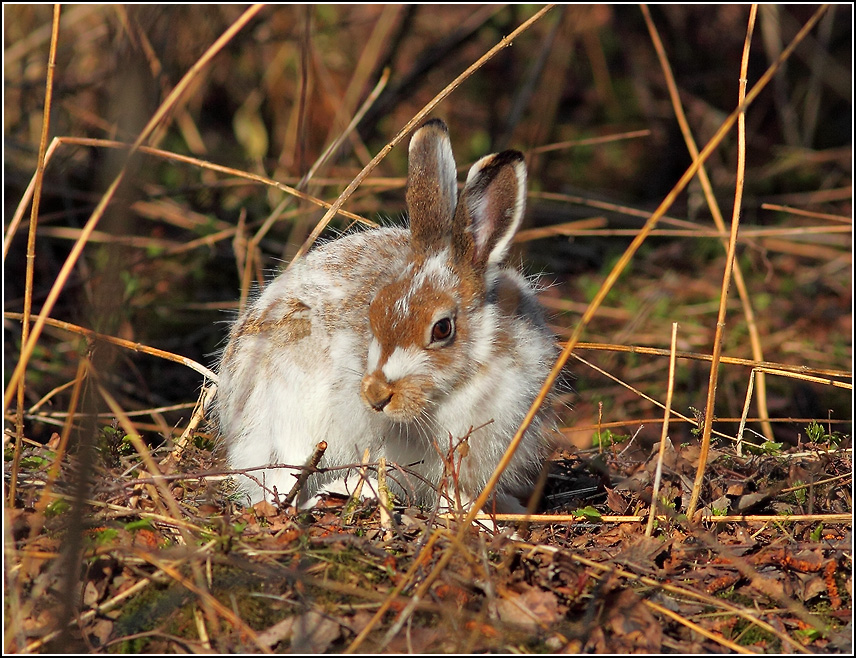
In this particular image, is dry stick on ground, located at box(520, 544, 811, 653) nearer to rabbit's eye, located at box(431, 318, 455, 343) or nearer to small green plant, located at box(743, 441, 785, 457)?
rabbit's eye, located at box(431, 318, 455, 343)

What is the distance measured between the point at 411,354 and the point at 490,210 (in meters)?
0.81

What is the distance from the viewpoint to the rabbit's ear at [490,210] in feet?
13.2

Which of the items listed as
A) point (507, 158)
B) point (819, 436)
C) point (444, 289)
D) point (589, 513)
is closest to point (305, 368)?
point (444, 289)

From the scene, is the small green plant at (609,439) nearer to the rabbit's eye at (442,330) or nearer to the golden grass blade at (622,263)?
the rabbit's eye at (442,330)

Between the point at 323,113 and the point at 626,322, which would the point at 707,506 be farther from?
the point at 323,113

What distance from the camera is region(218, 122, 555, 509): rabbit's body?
3.88m

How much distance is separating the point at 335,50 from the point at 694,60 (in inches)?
153

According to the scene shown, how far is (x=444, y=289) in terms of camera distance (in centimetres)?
403

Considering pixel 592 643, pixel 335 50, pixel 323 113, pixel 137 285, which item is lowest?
pixel 592 643

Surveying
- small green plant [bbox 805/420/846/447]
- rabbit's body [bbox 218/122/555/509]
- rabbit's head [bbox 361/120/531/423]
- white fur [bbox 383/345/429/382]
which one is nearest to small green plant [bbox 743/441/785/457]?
small green plant [bbox 805/420/846/447]

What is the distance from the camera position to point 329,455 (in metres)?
4.07

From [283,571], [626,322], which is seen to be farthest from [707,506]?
[626,322]

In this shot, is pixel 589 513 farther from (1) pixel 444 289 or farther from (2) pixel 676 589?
(1) pixel 444 289

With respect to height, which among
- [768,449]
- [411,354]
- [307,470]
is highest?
[411,354]
